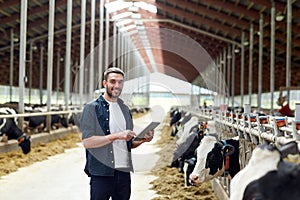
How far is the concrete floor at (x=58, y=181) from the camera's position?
6.79 m

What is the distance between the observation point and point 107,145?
3.62m

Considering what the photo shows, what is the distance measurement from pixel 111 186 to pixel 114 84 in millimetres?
772

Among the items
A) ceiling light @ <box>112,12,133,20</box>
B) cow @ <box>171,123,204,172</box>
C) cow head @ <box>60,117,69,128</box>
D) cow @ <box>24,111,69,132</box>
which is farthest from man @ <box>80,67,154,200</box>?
ceiling light @ <box>112,12,133,20</box>

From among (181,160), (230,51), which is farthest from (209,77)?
(181,160)

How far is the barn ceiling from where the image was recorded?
66.4 ft

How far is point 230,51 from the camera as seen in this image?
101ft

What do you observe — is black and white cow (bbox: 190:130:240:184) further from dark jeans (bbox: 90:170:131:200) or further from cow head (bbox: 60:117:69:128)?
cow head (bbox: 60:117:69:128)

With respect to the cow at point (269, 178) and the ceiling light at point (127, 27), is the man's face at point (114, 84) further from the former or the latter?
the ceiling light at point (127, 27)

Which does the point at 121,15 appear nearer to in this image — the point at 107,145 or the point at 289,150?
the point at 107,145

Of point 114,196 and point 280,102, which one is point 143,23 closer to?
point 280,102

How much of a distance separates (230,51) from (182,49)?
233 inches

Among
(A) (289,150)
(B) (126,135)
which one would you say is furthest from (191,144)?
(A) (289,150)

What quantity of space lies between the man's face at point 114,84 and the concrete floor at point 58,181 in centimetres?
322

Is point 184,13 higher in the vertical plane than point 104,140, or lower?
higher
